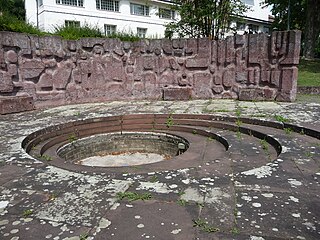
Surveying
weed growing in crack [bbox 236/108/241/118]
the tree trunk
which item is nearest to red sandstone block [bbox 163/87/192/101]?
weed growing in crack [bbox 236/108/241/118]

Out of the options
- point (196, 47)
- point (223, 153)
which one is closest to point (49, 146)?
point (223, 153)

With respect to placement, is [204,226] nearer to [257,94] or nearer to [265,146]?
[265,146]

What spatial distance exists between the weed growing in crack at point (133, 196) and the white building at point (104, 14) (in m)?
14.6

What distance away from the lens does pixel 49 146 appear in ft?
15.5

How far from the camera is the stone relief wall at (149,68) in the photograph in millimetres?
6957

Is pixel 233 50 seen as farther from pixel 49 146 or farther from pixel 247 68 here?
pixel 49 146

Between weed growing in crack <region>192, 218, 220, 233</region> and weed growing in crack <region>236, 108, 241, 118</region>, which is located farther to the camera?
weed growing in crack <region>236, 108, 241, 118</region>

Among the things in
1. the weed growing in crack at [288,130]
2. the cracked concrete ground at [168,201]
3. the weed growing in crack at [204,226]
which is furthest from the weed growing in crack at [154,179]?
the weed growing in crack at [288,130]

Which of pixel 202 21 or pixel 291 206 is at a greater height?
pixel 202 21

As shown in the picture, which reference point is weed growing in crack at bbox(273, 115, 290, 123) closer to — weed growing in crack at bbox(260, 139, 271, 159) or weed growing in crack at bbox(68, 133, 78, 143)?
weed growing in crack at bbox(260, 139, 271, 159)

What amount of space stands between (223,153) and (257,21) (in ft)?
83.3

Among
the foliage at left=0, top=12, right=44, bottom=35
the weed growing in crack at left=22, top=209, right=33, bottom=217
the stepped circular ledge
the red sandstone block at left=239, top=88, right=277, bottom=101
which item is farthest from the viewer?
the red sandstone block at left=239, top=88, right=277, bottom=101

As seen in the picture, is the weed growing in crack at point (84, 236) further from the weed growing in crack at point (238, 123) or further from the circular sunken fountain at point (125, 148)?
the weed growing in crack at point (238, 123)

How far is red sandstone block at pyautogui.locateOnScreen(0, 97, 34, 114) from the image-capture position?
624 cm
